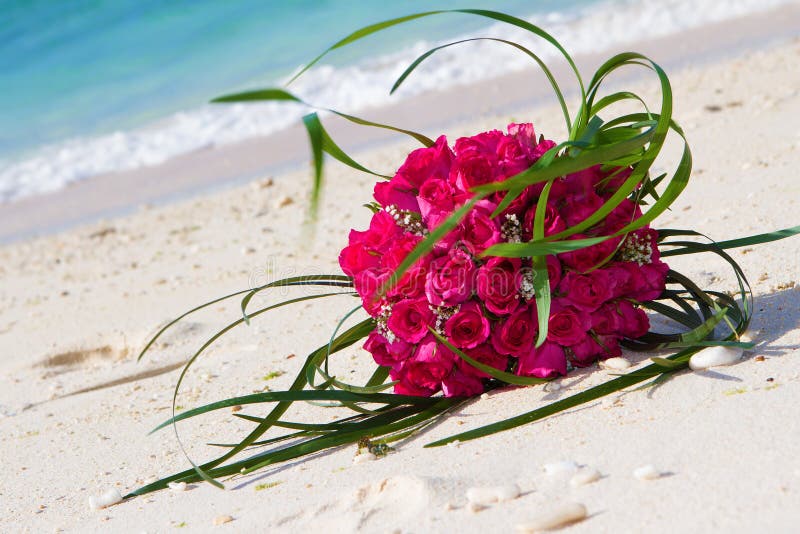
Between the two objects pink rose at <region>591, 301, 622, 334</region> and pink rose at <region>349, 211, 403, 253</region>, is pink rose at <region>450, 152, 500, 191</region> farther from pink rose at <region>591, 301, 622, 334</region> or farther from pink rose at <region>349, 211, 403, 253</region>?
pink rose at <region>591, 301, 622, 334</region>

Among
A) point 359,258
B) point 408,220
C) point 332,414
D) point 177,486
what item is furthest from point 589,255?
point 177,486

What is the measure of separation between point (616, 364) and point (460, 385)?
0.36 metres

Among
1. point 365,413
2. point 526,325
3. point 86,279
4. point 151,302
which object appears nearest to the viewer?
point 526,325

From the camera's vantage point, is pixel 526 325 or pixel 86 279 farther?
pixel 86 279

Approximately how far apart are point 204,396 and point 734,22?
316 inches

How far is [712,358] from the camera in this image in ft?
6.63

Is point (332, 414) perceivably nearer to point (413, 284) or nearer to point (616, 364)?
point (413, 284)

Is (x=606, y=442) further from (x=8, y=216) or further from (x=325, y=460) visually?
(x=8, y=216)

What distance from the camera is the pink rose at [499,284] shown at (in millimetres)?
2020

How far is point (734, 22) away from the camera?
30.5 ft

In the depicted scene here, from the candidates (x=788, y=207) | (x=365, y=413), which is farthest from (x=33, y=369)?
(x=788, y=207)

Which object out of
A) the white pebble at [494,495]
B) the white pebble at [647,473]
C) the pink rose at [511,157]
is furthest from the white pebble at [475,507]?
the pink rose at [511,157]

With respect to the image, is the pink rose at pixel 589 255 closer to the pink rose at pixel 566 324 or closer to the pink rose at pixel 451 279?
the pink rose at pixel 566 324

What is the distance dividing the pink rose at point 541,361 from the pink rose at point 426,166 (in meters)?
0.44
